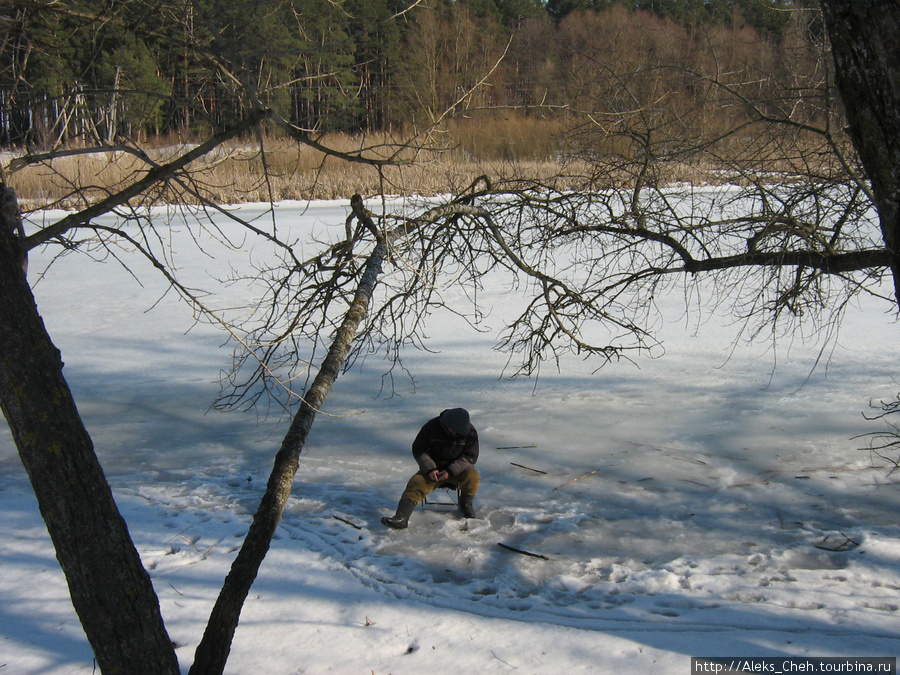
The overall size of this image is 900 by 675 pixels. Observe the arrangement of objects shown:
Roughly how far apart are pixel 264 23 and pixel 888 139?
324cm

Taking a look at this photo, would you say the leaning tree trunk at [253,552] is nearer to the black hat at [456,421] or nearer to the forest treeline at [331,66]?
the forest treeline at [331,66]

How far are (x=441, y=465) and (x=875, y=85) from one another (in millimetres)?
3619

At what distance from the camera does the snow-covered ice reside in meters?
3.38

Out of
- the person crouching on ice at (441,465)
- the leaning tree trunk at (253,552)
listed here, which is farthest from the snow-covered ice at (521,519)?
the leaning tree trunk at (253,552)

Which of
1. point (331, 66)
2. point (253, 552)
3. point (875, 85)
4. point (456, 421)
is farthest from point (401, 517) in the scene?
point (875, 85)

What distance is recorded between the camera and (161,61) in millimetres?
4223

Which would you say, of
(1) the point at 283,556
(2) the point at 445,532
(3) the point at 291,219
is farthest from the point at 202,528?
(3) the point at 291,219

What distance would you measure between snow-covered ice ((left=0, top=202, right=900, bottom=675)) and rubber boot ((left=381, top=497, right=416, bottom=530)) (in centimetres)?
7

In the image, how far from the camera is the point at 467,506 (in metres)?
4.81

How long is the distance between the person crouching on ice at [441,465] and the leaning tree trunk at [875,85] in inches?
127

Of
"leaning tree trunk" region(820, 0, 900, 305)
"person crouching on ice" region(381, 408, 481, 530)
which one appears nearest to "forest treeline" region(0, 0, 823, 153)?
"leaning tree trunk" region(820, 0, 900, 305)

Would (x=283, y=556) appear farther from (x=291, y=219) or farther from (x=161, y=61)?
(x=291, y=219)

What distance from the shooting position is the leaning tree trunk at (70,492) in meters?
2.09

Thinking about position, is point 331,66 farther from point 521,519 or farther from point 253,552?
point 521,519
